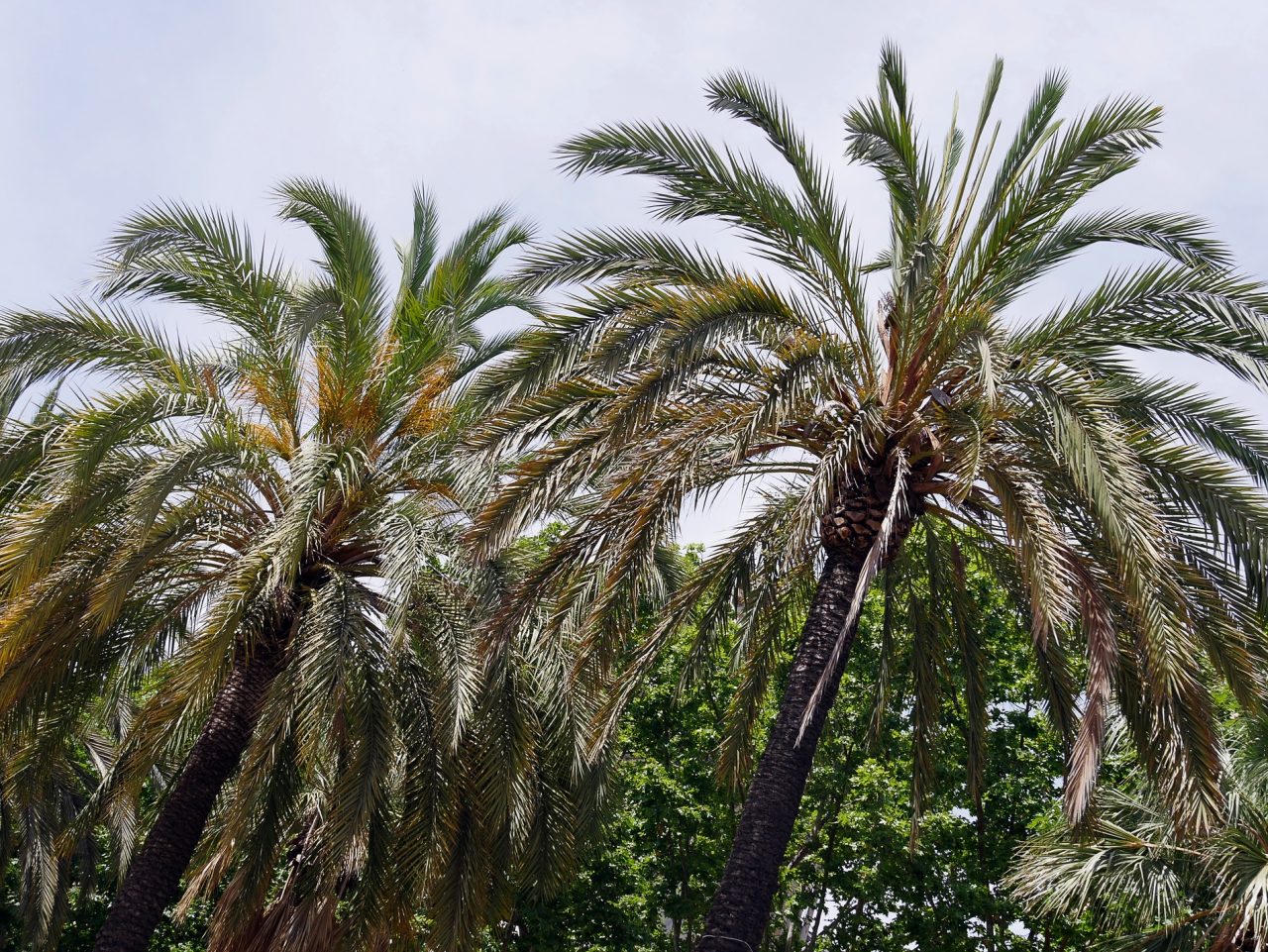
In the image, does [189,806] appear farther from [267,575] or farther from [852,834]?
[852,834]

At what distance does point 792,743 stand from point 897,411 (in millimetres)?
2562

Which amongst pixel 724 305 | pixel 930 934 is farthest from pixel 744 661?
pixel 930 934

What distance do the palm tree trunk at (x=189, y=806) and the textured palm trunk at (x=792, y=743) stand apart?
15.9 ft

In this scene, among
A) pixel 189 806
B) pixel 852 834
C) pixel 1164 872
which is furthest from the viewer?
pixel 852 834

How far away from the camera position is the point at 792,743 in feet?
28.4

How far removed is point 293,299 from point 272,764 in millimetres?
4538

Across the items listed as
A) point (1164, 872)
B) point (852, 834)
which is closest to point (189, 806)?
point (1164, 872)

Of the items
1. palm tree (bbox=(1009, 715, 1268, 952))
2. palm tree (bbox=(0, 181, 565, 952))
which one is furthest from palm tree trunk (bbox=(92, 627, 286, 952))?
palm tree (bbox=(1009, 715, 1268, 952))

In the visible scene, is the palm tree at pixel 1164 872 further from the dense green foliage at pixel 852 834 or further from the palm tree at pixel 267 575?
the dense green foliage at pixel 852 834

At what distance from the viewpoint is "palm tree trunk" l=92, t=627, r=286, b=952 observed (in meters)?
10.4

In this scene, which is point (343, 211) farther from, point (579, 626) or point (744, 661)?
point (744, 661)

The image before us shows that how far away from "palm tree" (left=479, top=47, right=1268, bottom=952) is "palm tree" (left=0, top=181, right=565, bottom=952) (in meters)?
1.43

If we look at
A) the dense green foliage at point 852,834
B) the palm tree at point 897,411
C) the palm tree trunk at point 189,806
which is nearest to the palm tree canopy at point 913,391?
the palm tree at point 897,411

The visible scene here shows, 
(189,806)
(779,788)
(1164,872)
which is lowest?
(189,806)
